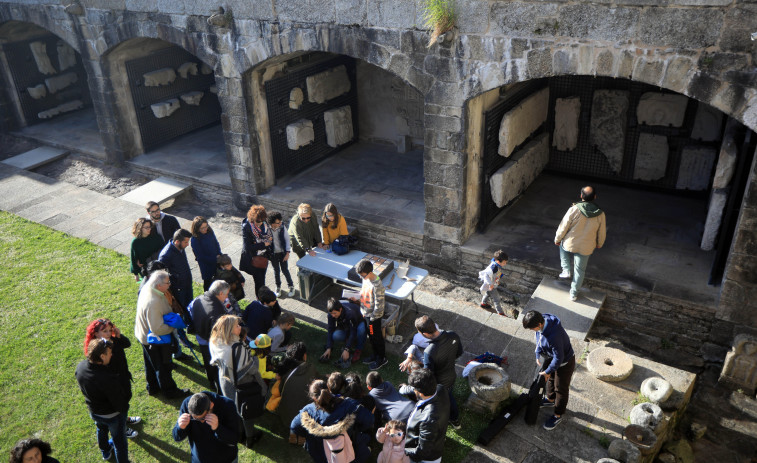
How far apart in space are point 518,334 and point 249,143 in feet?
18.1

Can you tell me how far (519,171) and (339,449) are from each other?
6.00 m

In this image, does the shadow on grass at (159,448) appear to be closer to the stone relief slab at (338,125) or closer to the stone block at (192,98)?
the stone relief slab at (338,125)

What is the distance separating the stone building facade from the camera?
6.52 metres

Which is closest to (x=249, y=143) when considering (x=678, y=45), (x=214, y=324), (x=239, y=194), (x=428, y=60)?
(x=239, y=194)

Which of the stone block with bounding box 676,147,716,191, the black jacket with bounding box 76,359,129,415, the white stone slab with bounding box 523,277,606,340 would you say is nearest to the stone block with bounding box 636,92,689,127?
the stone block with bounding box 676,147,716,191

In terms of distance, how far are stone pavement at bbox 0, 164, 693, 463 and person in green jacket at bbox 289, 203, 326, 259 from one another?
74 centimetres

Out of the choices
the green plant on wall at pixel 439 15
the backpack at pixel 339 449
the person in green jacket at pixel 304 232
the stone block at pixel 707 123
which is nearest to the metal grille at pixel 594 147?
the stone block at pixel 707 123

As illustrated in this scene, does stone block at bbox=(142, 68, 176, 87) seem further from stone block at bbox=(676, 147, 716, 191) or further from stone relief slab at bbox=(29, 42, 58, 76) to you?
stone block at bbox=(676, 147, 716, 191)

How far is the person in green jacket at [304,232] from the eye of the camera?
8.21 m

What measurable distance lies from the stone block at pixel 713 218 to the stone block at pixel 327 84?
262 inches

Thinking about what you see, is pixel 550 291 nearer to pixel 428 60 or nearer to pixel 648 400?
pixel 648 400

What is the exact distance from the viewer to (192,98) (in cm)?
1360

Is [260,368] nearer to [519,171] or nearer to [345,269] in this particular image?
[345,269]

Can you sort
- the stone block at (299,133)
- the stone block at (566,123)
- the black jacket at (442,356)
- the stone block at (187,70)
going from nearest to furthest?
the black jacket at (442,356) < the stone block at (566,123) < the stone block at (299,133) < the stone block at (187,70)
